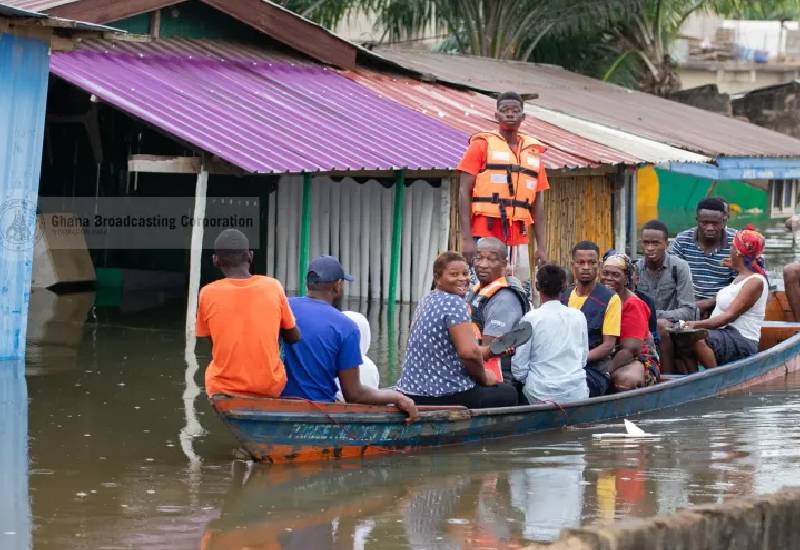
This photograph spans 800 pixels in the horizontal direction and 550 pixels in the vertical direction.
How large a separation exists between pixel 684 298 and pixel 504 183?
1660 mm

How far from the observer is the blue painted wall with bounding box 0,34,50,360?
11.0 m

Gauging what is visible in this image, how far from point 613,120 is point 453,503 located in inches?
565

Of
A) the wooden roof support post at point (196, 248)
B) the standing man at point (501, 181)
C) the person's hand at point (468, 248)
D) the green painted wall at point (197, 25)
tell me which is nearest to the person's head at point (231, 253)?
the person's hand at point (468, 248)

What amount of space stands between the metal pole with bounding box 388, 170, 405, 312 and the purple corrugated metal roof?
541 millimetres

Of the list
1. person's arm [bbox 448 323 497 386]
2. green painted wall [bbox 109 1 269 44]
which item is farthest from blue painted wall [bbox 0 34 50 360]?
green painted wall [bbox 109 1 269 44]

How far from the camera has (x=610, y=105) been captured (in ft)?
76.9


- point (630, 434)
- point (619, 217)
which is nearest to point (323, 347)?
point (630, 434)

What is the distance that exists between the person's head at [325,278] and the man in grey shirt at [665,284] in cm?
366

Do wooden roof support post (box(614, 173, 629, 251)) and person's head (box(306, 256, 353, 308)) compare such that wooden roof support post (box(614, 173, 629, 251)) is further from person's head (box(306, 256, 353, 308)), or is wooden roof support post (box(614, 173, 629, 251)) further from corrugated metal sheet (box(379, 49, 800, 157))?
person's head (box(306, 256, 353, 308))

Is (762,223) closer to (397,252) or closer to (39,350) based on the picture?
(397,252)

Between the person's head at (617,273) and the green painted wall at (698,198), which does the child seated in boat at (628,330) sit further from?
the green painted wall at (698,198)

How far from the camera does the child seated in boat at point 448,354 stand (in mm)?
8617

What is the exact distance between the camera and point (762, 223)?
106 feet

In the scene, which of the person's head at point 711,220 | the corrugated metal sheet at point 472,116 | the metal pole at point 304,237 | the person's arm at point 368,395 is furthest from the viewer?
the corrugated metal sheet at point 472,116
